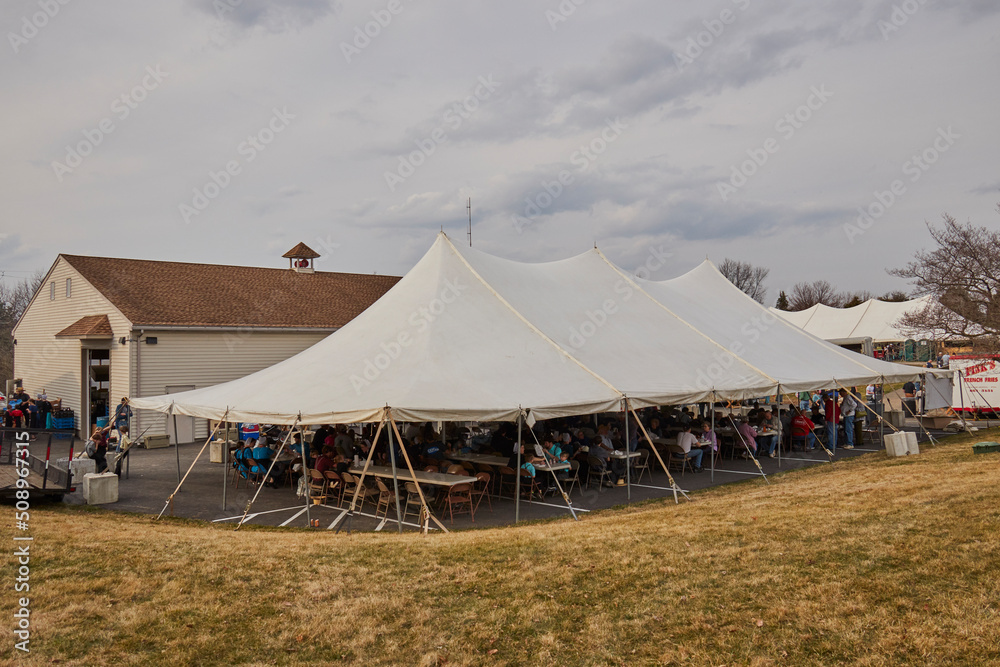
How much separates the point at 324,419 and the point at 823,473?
9.07 meters

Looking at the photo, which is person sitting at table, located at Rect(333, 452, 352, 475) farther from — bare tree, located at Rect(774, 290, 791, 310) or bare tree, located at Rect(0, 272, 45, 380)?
bare tree, located at Rect(774, 290, 791, 310)

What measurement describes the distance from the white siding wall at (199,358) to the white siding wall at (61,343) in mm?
709

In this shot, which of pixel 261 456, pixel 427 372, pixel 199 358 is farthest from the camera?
pixel 199 358

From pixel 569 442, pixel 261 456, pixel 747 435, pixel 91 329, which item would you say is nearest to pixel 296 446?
pixel 261 456

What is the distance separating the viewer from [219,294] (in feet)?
75.3

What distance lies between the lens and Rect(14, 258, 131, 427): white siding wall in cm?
2012

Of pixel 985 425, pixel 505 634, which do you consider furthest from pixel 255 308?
pixel 985 425

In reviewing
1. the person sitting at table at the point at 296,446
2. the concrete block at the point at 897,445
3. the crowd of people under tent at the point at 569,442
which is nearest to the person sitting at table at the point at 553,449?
the crowd of people under tent at the point at 569,442

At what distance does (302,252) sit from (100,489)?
59.8 feet

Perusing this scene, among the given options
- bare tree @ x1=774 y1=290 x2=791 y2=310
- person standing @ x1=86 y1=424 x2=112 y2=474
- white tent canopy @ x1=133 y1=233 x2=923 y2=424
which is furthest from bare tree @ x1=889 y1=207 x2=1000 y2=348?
bare tree @ x1=774 y1=290 x2=791 y2=310

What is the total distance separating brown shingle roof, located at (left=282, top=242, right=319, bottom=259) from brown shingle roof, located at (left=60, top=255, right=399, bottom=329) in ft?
5.06

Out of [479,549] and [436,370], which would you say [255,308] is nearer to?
[436,370]

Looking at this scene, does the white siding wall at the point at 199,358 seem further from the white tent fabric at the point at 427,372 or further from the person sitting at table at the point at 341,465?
the person sitting at table at the point at 341,465

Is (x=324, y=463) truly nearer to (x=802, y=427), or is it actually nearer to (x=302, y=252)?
(x=802, y=427)
